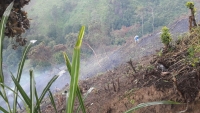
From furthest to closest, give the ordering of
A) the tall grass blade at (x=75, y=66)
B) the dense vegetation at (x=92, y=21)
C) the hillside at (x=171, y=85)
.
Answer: the dense vegetation at (x=92, y=21)
the hillside at (x=171, y=85)
the tall grass blade at (x=75, y=66)

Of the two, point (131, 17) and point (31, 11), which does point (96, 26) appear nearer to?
point (131, 17)

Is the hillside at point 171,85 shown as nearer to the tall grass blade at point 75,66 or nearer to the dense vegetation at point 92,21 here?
the tall grass blade at point 75,66

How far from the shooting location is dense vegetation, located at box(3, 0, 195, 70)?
793cm

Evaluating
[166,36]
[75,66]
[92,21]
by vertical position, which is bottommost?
[92,21]

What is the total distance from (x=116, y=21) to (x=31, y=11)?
110 inches

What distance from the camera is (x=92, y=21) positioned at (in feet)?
29.2

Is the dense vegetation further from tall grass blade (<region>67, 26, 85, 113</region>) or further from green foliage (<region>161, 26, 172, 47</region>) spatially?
tall grass blade (<region>67, 26, 85, 113</region>)

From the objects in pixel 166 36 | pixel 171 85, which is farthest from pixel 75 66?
pixel 166 36

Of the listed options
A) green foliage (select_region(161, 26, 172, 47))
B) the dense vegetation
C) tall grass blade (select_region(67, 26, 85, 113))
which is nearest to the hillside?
green foliage (select_region(161, 26, 172, 47))

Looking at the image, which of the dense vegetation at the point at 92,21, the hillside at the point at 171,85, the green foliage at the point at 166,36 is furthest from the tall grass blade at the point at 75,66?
the dense vegetation at the point at 92,21

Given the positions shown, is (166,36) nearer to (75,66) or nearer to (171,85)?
(171,85)

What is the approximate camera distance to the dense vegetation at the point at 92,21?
7.93m

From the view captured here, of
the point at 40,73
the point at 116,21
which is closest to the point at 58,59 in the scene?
the point at 40,73

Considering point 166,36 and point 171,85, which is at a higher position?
point 166,36
